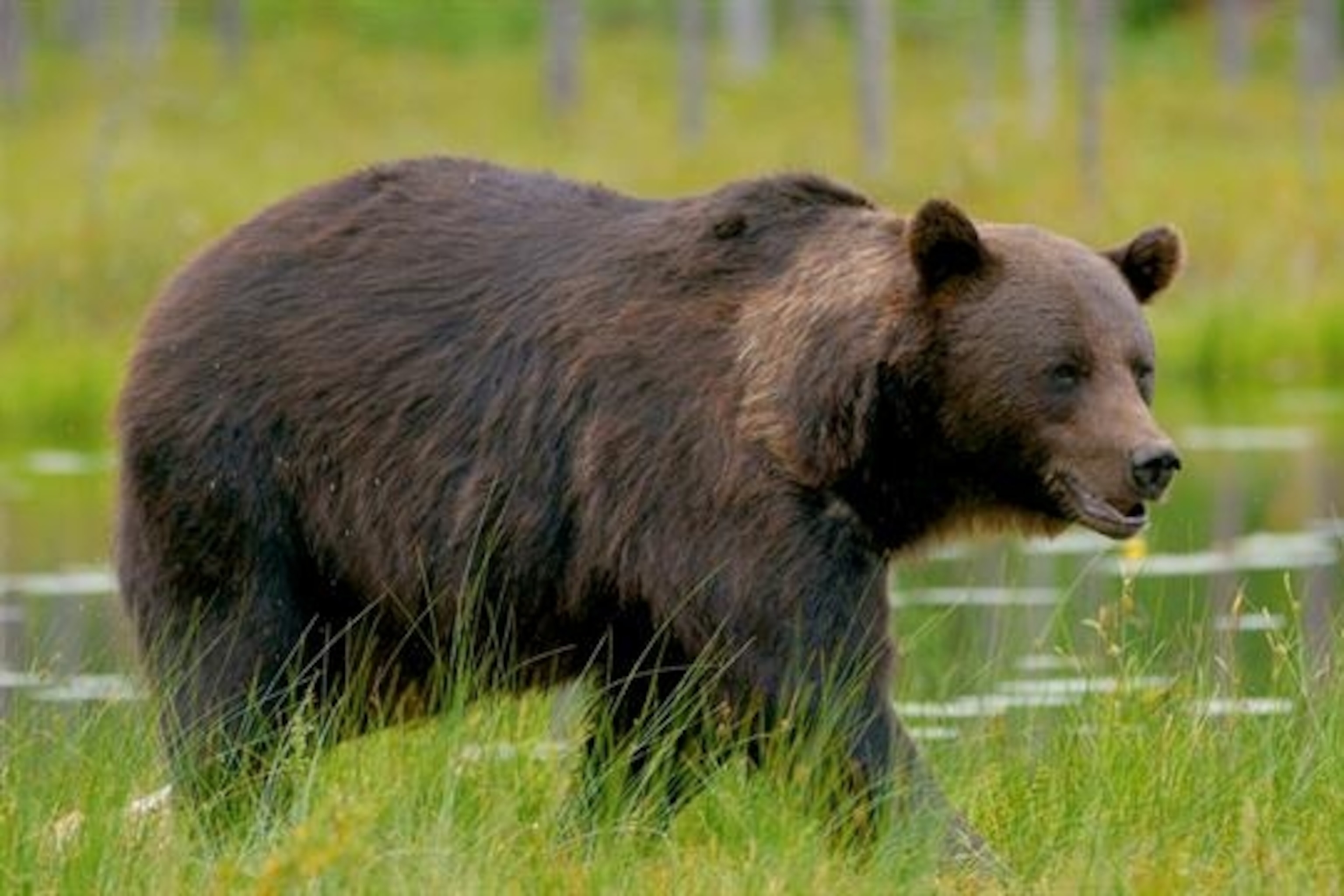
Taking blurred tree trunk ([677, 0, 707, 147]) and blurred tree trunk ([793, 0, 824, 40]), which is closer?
blurred tree trunk ([677, 0, 707, 147])

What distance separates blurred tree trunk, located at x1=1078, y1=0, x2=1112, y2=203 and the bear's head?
67.3 feet

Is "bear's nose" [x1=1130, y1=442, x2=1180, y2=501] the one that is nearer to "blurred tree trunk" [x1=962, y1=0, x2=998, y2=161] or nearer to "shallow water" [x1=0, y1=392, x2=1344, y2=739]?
"shallow water" [x1=0, y1=392, x2=1344, y2=739]

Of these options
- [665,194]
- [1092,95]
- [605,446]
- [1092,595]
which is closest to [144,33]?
[665,194]

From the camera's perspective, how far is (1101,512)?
6.43 meters

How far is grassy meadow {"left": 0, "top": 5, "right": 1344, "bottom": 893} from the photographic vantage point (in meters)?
5.97

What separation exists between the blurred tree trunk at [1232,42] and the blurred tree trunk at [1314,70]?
3.85ft

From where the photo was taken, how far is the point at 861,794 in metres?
6.40

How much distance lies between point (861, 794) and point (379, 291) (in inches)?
66.9

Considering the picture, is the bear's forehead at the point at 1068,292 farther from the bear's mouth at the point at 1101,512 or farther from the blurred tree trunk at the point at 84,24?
the blurred tree trunk at the point at 84,24

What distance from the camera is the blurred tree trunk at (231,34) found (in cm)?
4616

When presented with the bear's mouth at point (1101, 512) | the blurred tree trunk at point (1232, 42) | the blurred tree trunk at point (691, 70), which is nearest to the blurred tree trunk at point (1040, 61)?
the blurred tree trunk at point (1232, 42)

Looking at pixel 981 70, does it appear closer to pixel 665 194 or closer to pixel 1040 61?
pixel 1040 61

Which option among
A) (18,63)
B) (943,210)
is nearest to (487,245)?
(943,210)

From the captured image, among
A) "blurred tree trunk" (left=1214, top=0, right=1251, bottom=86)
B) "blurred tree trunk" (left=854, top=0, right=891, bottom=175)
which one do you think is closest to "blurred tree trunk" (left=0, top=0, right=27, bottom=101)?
"blurred tree trunk" (left=854, top=0, right=891, bottom=175)
